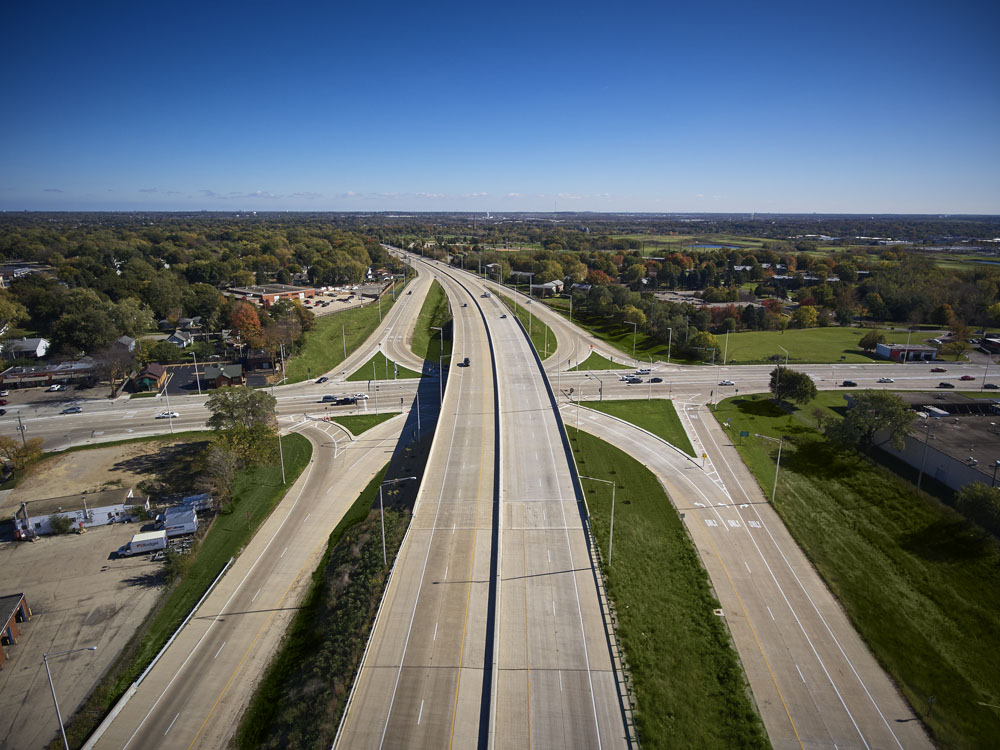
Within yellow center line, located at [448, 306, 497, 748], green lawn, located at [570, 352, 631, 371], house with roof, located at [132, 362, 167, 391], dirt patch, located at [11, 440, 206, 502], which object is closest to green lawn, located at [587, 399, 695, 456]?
green lawn, located at [570, 352, 631, 371]

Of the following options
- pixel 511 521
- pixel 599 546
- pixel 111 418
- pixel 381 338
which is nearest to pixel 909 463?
pixel 599 546

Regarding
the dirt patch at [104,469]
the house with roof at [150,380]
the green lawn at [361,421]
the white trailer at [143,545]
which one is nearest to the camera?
the white trailer at [143,545]

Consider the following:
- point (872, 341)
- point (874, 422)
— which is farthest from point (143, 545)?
point (872, 341)

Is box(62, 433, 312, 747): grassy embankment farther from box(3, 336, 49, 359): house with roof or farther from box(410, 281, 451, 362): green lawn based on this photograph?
box(3, 336, 49, 359): house with roof

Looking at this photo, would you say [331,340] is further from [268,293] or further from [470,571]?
[470,571]

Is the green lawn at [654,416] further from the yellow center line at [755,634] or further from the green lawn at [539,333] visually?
the green lawn at [539,333]

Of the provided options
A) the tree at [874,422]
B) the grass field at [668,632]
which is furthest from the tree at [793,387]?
the grass field at [668,632]
